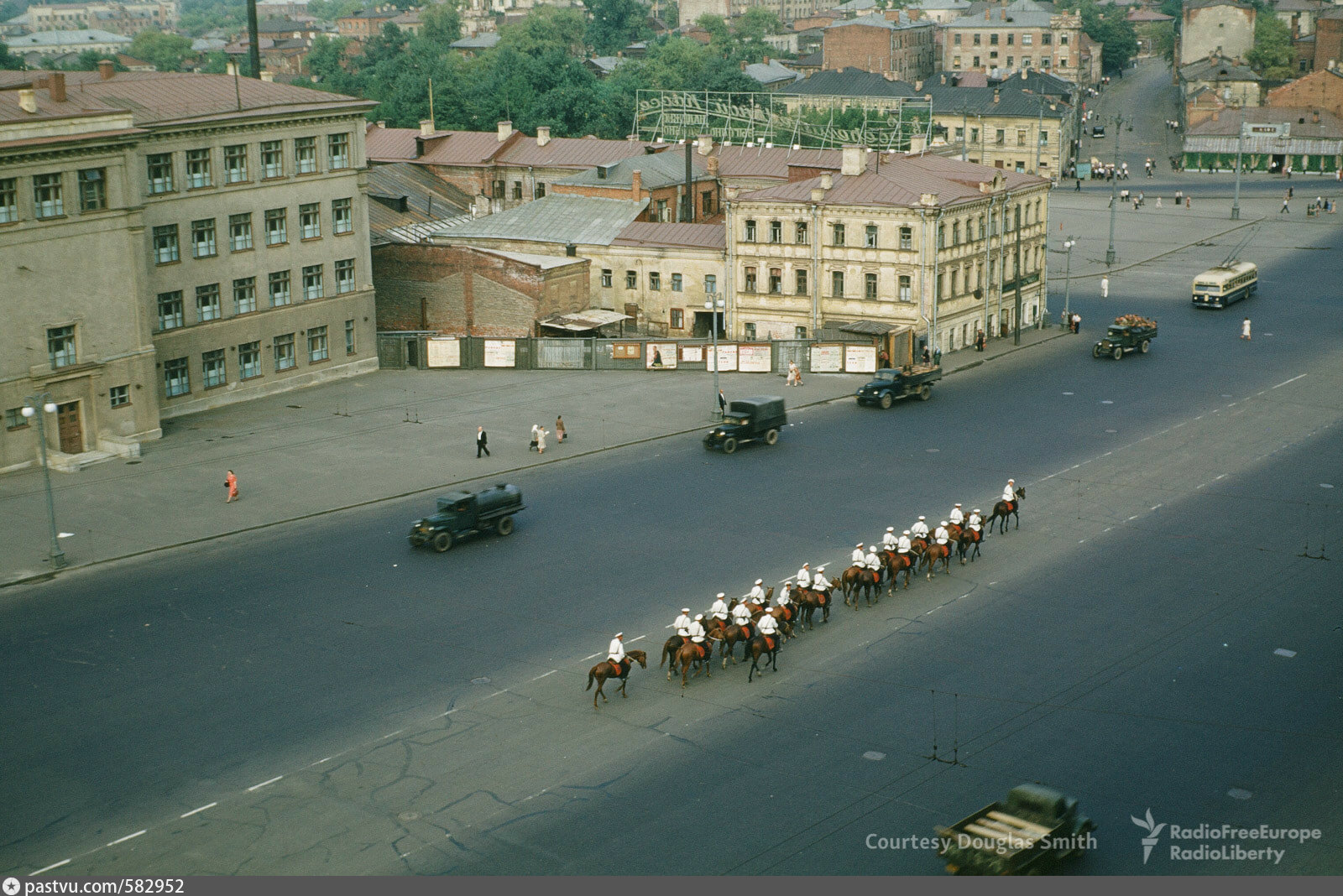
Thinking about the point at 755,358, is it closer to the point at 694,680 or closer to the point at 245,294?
the point at 245,294

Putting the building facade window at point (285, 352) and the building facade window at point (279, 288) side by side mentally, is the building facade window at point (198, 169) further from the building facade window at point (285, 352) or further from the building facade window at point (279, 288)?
the building facade window at point (285, 352)

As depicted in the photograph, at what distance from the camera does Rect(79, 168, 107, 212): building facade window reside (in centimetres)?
5797

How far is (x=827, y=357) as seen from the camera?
245 feet

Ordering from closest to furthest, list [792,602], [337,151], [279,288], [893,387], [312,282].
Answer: [792,602] → [893,387] → [279,288] → [312,282] → [337,151]

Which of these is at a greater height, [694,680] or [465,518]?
[465,518]

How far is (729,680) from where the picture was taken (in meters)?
36.4

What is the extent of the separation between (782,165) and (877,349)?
1209 inches

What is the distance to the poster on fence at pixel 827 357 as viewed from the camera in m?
74.7

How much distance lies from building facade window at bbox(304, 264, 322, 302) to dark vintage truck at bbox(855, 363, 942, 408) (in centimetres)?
2689

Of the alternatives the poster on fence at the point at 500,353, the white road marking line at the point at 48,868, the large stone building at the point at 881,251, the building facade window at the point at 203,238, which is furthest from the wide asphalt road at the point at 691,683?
the building facade window at the point at 203,238

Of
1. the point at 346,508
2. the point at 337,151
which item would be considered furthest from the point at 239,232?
the point at 346,508

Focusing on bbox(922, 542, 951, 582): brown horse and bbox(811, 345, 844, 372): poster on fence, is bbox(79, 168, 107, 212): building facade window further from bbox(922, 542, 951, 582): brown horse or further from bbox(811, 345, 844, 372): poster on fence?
bbox(922, 542, 951, 582): brown horse

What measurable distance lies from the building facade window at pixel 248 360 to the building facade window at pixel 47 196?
1335 cm

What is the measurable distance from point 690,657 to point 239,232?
42056mm
